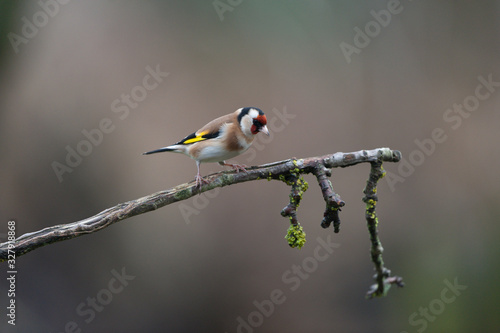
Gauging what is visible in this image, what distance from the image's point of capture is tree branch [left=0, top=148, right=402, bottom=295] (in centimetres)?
102

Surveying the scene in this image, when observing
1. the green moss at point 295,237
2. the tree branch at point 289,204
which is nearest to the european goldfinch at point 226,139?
the tree branch at point 289,204

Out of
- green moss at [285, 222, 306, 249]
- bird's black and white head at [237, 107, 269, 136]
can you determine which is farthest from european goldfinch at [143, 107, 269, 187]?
green moss at [285, 222, 306, 249]

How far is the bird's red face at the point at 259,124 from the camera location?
148cm

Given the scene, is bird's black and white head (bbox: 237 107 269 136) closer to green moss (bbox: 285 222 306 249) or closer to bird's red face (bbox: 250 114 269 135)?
bird's red face (bbox: 250 114 269 135)

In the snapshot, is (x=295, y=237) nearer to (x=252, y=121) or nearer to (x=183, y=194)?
(x=183, y=194)

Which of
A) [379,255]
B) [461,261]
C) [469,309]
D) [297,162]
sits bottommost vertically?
[469,309]

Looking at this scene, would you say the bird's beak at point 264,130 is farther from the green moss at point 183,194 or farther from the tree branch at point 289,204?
the green moss at point 183,194

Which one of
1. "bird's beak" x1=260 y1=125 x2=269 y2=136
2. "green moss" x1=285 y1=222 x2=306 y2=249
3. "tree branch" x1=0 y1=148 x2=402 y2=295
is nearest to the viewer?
"tree branch" x1=0 y1=148 x2=402 y2=295

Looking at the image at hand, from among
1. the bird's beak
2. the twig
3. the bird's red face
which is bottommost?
the twig

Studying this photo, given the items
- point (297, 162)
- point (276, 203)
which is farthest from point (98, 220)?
point (276, 203)

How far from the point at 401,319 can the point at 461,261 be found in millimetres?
625

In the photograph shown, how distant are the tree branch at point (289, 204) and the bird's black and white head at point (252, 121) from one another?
11.1 inches

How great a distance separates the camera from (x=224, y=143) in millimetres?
1573

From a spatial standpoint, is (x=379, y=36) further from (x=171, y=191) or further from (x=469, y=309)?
(x=171, y=191)
